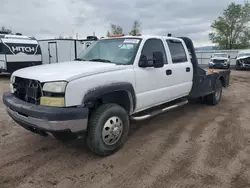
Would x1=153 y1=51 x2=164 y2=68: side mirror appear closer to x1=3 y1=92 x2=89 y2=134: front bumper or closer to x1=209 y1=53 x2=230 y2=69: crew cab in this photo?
x1=3 y1=92 x2=89 y2=134: front bumper

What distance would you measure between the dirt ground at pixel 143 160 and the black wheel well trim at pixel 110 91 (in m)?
0.84

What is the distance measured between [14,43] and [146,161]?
13.0 metres

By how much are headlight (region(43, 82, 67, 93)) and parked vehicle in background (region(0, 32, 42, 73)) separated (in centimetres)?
1201

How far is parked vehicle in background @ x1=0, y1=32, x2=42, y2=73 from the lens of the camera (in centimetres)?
1352

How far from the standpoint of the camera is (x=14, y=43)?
13953 millimetres

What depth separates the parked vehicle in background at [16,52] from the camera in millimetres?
13523

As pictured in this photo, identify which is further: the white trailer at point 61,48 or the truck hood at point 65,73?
the white trailer at point 61,48

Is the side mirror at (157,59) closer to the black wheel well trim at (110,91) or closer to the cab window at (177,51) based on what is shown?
the black wheel well trim at (110,91)

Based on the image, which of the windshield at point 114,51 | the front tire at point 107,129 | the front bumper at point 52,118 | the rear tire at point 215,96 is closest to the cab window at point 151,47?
the windshield at point 114,51

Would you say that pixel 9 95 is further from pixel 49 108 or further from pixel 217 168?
pixel 217 168

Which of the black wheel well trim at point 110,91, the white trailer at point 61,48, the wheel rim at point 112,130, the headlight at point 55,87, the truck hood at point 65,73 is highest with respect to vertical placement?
the white trailer at point 61,48

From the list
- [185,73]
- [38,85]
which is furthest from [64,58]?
[38,85]

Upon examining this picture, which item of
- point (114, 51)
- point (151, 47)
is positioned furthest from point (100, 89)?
point (151, 47)

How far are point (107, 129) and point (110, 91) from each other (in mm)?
580
